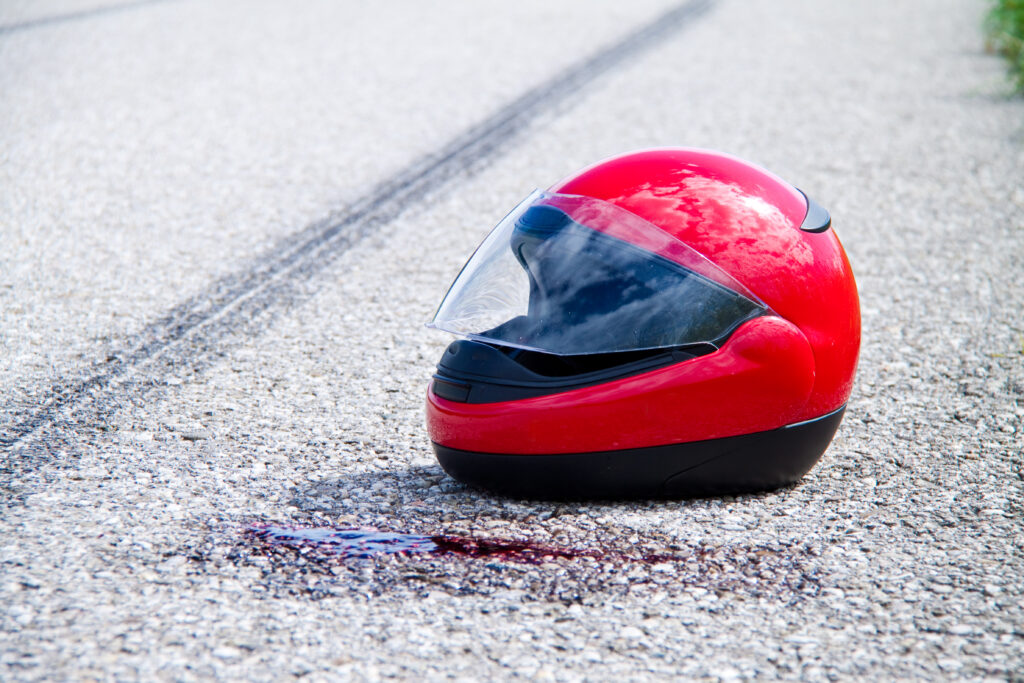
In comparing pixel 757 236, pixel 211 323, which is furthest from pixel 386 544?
pixel 211 323

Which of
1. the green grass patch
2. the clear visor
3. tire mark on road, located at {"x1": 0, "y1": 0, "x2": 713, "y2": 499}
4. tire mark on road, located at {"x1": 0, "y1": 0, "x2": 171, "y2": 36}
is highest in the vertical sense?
tire mark on road, located at {"x1": 0, "y1": 0, "x2": 171, "y2": 36}

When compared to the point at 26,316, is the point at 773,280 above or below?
above

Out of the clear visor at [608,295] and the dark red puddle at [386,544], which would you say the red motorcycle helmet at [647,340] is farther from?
the dark red puddle at [386,544]

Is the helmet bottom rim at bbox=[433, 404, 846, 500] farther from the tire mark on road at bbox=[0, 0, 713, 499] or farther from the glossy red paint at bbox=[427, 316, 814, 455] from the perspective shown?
the tire mark on road at bbox=[0, 0, 713, 499]

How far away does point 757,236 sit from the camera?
2.77 m

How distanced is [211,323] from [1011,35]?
29.3 ft

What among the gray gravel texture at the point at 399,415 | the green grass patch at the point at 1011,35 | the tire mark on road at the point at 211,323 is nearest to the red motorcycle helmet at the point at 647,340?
the gray gravel texture at the point at 399,415

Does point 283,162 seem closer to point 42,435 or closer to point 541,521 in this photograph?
point 42,435

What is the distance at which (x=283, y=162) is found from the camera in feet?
21.2

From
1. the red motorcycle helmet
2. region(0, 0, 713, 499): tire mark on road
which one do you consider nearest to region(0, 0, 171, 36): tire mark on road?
region(0, 0, 713, 499): tire mark on road

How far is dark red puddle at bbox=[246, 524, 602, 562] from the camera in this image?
8.61 feet

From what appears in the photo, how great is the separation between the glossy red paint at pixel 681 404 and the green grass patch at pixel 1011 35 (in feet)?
24.6

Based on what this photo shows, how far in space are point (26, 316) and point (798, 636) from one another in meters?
3.43

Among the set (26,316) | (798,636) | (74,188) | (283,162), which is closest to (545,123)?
(283,162)
